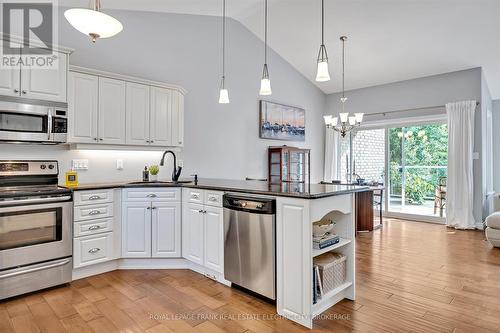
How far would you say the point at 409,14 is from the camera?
429 centimetres

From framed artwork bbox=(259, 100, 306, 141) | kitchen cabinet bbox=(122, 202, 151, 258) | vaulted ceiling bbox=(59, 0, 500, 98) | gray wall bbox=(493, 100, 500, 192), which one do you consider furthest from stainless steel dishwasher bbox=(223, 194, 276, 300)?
gray wall bbox=(493, 100, 500, 192)

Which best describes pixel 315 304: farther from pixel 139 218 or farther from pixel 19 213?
pixel 19 213

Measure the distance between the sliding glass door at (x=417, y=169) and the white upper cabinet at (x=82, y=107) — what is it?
18.8 feet

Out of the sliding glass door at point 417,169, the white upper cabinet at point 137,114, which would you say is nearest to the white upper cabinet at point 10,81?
the white upper cabinet at point 137,114

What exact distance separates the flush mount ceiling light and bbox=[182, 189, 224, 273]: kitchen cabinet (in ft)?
5.27

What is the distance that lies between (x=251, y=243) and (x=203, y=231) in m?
0.74

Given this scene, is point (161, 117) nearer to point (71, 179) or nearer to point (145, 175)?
point (145, 175)

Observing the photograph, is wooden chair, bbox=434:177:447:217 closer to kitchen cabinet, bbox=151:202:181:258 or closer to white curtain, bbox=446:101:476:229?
white curtain, bbox=446:101:476:229

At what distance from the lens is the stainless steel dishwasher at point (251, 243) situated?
7.67 ft

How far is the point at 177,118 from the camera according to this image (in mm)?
4055

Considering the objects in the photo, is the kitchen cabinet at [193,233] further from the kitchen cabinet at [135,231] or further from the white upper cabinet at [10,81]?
the white upper cabinet at [10,81]

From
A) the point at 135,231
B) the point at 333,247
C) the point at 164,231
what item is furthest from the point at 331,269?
the point at 135,231

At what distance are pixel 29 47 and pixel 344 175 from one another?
634 cm

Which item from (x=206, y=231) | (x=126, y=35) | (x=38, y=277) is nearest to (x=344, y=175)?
(x=206, y=231)
